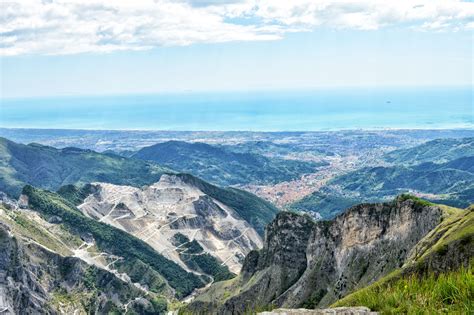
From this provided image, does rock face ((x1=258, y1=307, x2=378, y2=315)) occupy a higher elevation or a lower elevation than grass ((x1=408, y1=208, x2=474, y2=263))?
higher

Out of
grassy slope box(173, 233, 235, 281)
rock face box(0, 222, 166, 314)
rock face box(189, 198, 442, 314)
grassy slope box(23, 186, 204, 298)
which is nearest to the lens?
rock face box(189, 198, 442, 314)

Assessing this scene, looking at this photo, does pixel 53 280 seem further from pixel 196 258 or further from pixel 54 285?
pixel 196 258

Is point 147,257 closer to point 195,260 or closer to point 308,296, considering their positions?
point 195,260

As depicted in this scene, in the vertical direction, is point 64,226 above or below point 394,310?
below

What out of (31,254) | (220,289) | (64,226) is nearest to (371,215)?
(220,289)

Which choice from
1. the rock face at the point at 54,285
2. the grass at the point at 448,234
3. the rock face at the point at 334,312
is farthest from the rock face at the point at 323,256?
the rock face at the point at 334,312

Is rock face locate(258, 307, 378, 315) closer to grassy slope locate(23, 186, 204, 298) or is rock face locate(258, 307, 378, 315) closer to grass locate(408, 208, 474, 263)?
grass locate(408, 208, 474, 263)

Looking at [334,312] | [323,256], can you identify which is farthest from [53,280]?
[334,312]

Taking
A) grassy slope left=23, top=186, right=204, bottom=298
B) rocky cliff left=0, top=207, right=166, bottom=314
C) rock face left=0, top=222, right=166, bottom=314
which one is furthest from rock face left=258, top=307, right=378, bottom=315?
grassy slope left=23, top=186, right=204, bottom=298
